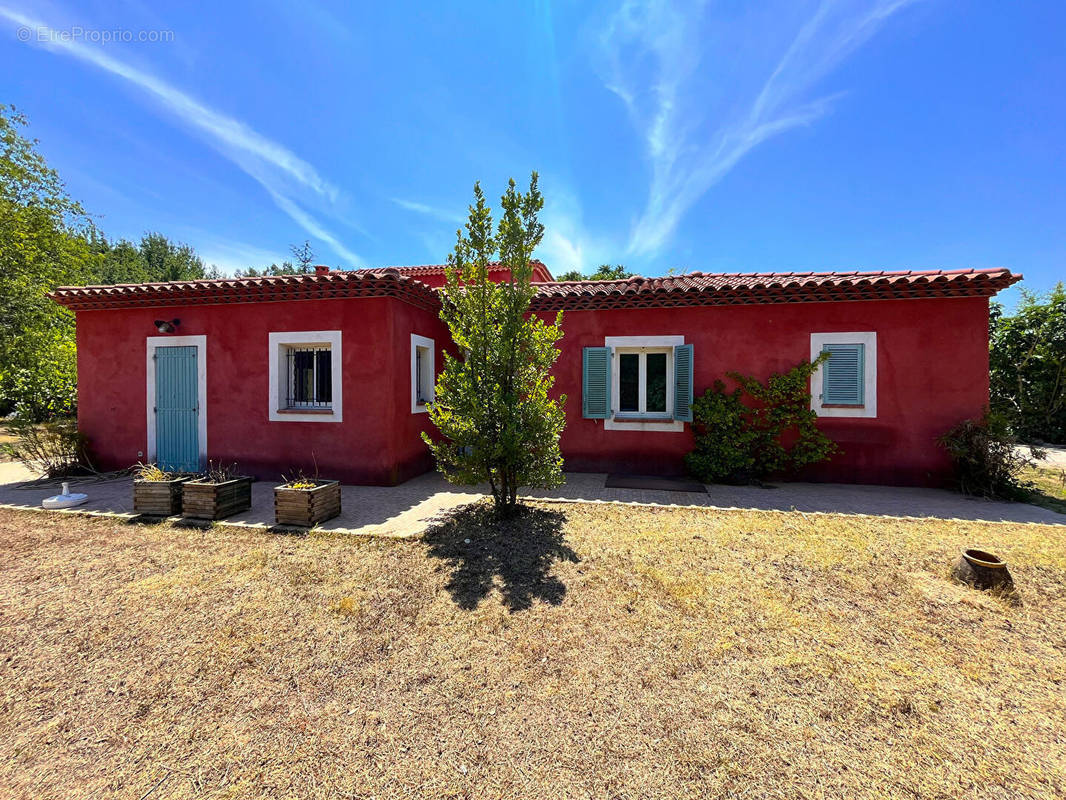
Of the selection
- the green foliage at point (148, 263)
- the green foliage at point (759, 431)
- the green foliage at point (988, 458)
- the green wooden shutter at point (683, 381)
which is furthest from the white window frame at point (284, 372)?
the green foliage at point (148, 263)

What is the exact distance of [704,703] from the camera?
2168mm

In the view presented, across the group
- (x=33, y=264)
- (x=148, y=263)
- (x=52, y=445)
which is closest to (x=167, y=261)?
(x=148, y=263)

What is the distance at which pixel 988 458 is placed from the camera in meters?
6.07

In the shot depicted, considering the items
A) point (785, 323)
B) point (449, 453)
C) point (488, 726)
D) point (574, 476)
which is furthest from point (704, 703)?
point (785, 323)

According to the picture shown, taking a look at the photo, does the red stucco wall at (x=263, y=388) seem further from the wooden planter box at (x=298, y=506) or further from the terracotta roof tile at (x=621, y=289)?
the wooden planter box at (x=298, y=506)

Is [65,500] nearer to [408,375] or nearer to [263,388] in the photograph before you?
[263,388]

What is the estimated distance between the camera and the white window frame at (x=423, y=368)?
717 centimetres

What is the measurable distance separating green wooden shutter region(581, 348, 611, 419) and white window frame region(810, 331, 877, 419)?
11.7 ft

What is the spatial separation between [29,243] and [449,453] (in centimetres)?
2283

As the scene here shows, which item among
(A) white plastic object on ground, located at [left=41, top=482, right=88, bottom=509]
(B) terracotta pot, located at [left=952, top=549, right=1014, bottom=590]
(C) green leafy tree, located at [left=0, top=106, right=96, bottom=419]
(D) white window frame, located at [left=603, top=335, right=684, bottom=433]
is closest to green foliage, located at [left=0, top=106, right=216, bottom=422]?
(C) green leafy tree, located at [left=0, top=106, right=96, bottom=419]

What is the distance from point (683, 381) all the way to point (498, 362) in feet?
13.7

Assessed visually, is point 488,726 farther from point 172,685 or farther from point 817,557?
point 817,557

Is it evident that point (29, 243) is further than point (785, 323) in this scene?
Yes

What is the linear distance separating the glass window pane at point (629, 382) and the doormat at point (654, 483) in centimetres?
139
